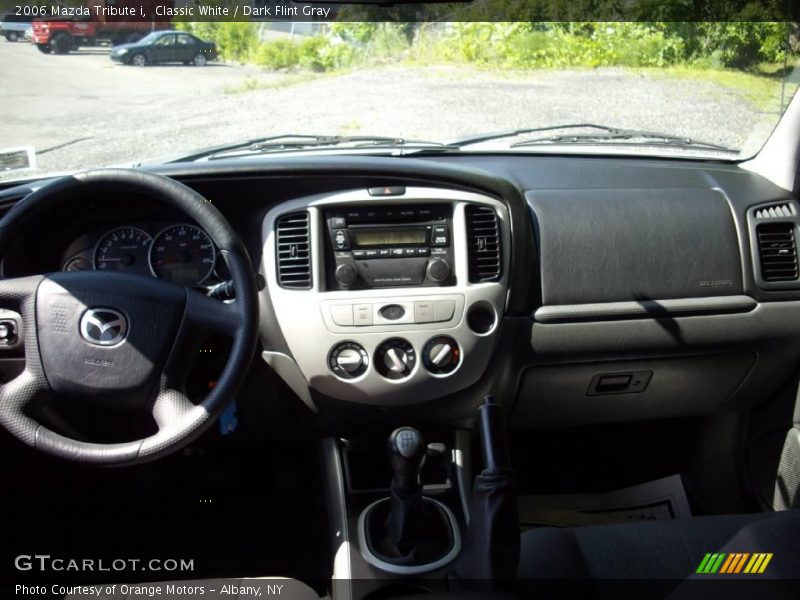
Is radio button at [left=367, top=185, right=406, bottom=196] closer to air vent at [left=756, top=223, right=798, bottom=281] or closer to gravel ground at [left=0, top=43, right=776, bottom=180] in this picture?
gravel ground at [left=0, top=43, right=776, bottom=180]

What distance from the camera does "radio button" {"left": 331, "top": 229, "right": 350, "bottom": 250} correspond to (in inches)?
96.7

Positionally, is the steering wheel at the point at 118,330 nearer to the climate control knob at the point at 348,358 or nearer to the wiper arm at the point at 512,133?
the climate control knob at the point at 348,358

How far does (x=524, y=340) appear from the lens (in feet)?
8.66

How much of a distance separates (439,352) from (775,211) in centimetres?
135

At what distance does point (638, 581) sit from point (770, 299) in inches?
53.3

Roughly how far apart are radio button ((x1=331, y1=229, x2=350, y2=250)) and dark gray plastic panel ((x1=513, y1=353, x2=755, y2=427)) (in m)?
0.80

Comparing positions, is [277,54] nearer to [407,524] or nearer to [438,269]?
[438,269]

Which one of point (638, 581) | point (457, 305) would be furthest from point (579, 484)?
point (638, 581)

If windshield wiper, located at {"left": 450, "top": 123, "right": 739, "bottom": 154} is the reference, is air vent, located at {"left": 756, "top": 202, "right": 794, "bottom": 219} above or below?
below

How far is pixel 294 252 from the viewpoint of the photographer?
8.05ft

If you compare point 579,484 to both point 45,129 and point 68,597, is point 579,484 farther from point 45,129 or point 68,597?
point 45,129

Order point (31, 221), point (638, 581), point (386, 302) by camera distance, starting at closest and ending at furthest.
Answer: point (638, 581) → point (31, 221) → point (386, 302)

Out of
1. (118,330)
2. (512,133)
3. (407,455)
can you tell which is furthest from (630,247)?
(118,330)

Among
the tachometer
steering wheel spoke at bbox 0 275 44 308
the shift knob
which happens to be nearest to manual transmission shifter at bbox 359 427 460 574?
the shift knob
